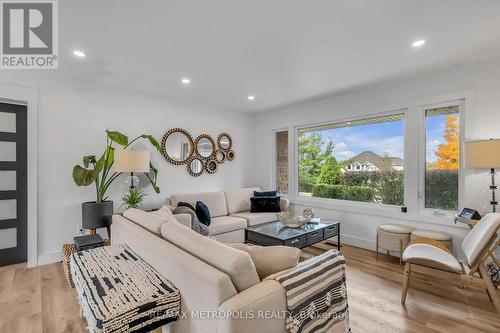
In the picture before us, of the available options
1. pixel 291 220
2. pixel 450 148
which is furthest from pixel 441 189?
pixel 291 220

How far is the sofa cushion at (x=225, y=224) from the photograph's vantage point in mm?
3479

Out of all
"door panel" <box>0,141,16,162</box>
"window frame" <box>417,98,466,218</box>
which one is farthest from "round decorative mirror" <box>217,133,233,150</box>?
"window frame" <box>417,98,466,218</box>

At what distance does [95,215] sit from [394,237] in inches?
153

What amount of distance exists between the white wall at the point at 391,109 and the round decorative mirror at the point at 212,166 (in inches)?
46.2

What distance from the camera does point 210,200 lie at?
4.13m

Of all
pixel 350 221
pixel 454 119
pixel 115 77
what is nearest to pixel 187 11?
pixel 115 77

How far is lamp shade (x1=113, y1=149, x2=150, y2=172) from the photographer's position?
120 inches

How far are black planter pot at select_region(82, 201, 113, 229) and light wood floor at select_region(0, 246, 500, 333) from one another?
647 mm

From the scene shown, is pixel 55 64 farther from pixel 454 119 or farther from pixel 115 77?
pixel 454 119

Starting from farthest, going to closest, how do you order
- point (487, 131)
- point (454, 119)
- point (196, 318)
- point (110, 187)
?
point (110, 187)
point (454, 119)
point (487, 131)
point (196, 318)

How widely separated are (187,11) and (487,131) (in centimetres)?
349

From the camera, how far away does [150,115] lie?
13.1 feet

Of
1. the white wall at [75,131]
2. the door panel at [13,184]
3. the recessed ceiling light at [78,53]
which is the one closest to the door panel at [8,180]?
the door panel at [13,184]

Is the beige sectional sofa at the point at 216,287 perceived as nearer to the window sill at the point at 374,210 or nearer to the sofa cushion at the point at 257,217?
the sofa cushion at the point at 257,217
